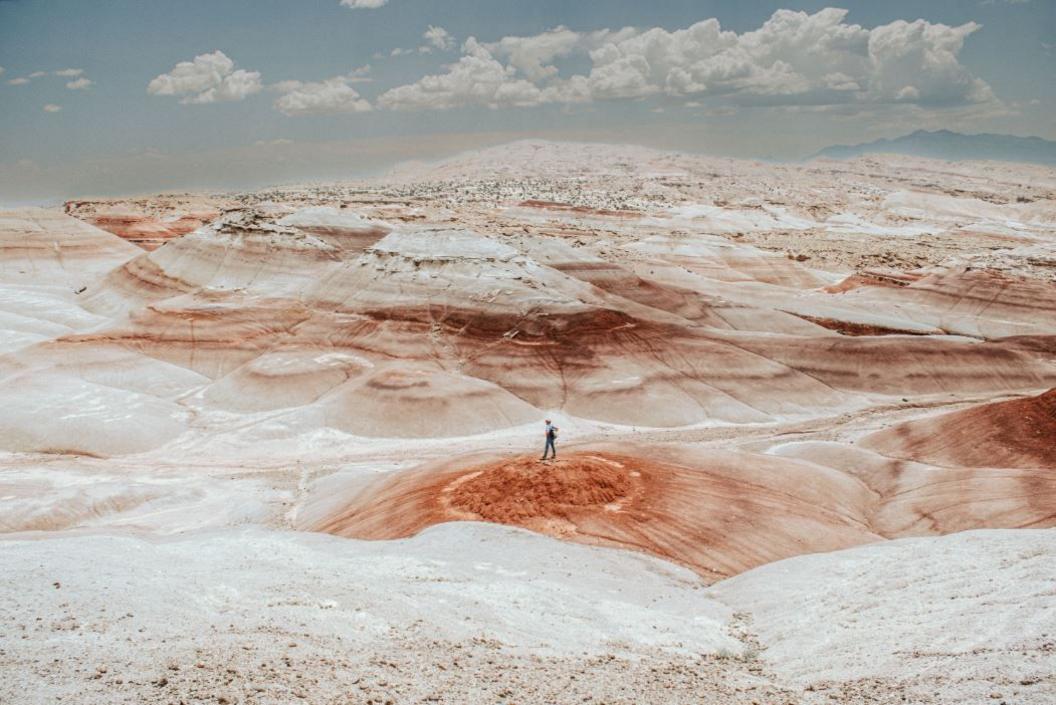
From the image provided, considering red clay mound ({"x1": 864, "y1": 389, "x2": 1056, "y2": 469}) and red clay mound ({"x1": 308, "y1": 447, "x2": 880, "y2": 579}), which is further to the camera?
red clay mound ({"x1": 864, "y1": 389, "x2": 1056, "y2": 469})

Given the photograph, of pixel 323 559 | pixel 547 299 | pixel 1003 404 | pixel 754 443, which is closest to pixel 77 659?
pixel 323 559

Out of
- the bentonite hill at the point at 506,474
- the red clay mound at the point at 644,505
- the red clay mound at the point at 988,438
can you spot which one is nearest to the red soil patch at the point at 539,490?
the red clay mound at the point at 644,505

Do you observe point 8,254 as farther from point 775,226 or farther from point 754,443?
point 775,226

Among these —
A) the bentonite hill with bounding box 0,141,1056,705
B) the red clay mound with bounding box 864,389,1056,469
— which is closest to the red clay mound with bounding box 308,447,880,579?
the bentonite hill with bounding box 0,141,1056,705

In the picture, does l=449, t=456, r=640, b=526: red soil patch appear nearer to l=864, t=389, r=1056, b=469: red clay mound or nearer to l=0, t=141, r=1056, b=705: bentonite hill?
l=0, t=141, r=1056, b=705: bentonite hill

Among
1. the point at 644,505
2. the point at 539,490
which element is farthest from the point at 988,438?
the point at 539,490

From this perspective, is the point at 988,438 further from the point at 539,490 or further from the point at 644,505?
the point at 539,490
